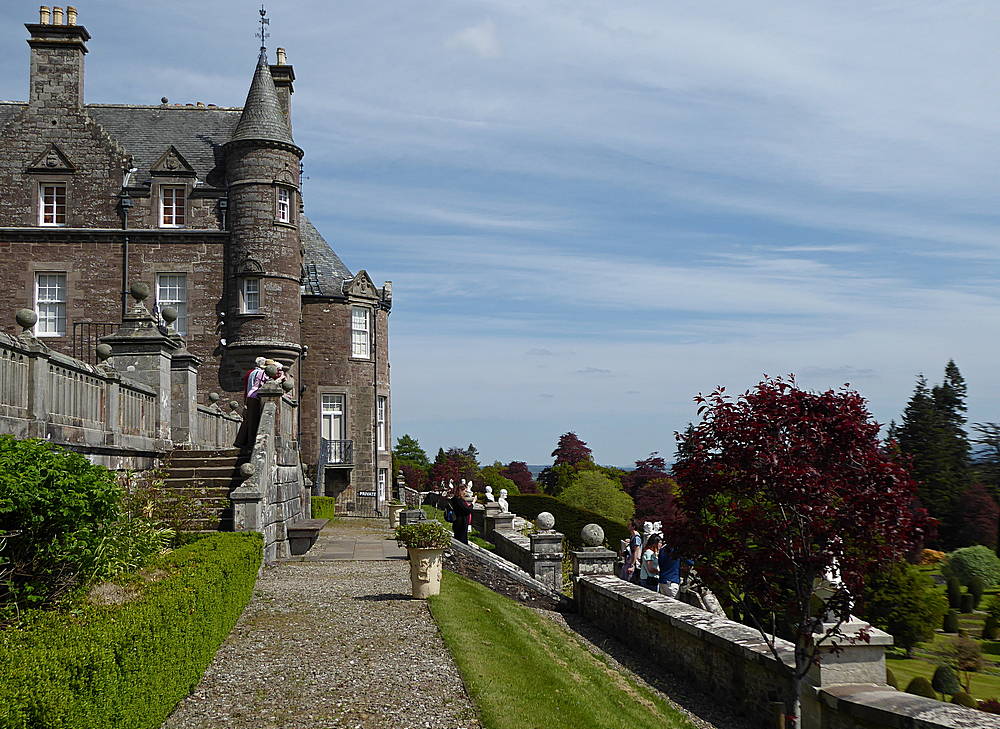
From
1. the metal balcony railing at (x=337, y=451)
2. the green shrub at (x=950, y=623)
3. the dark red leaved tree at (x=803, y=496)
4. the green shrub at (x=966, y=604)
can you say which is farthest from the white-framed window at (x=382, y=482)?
the dark red leaved tree at (x=803, y=496)

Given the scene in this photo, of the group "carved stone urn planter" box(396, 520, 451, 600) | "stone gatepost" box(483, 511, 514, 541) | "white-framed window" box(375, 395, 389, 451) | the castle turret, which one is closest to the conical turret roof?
the castle turret

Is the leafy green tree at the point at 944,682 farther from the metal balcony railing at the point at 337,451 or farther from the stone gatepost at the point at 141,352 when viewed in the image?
the metal balcony railing at the point at 337,451

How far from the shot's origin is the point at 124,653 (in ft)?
19.5

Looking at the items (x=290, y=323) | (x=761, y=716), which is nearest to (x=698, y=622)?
(x=761, y=716)

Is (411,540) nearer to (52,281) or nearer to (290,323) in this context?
(290,323)

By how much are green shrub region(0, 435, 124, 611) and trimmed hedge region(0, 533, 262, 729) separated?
57 centimetres

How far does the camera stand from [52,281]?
30812 mm

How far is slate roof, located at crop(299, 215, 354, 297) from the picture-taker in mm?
35781

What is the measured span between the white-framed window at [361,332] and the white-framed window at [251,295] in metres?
5.20

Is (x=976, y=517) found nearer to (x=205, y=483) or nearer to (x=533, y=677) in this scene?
(x=205, y=483)

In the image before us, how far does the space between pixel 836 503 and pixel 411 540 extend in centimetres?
651

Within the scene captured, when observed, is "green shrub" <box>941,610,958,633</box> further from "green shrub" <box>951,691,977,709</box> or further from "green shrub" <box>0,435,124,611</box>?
"green shrub" <box>0,435,124,611</box>

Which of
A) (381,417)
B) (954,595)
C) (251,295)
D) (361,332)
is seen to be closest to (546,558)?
(251,295)

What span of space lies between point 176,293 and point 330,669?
80.9 feet
